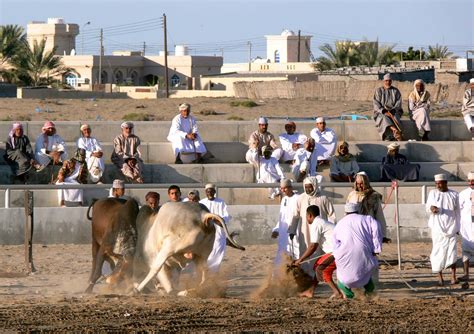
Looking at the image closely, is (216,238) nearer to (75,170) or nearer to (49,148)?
(75,170)

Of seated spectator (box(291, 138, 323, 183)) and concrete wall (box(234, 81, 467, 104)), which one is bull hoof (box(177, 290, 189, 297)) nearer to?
seated spectator (box(291, 138, 323, 183))

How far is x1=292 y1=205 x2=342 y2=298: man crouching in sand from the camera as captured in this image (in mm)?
14822

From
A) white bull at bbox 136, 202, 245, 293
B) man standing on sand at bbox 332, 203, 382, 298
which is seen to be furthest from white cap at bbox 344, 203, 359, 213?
white bull at bbox 136, 202, 245, 293

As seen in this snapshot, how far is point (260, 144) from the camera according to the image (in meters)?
22.9

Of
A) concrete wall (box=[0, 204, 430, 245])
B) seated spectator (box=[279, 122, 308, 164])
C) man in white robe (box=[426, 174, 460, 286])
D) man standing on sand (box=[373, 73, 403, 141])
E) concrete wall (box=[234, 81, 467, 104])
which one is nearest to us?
man in white robe (box=[426, 174, 460, 286])

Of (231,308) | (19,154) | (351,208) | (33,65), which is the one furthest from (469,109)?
(33,65)

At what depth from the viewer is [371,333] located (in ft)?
40.9

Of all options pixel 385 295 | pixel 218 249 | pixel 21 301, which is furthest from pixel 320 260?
pixel 21 301

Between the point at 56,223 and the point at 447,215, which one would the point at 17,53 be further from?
the point at 447,215

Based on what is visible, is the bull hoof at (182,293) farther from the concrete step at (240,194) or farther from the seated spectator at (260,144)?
the seated spectator at (260,144)

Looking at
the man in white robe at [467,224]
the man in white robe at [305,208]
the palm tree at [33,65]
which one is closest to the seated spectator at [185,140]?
the man in white robe at [467,224]

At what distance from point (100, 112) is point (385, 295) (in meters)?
30.1

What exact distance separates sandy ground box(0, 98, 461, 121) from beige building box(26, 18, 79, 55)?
5118cm

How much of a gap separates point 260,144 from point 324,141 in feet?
4.12
